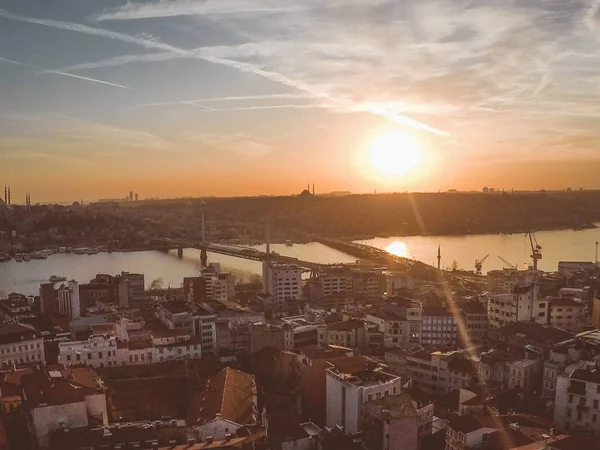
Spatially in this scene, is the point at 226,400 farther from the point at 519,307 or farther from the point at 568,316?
the point at 568,316

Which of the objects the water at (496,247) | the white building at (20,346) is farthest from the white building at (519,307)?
the water at (496,247)

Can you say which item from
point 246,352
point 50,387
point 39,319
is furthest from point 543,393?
point 39,319

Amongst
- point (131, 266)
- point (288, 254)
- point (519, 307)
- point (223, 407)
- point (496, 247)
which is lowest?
point (131, 266)

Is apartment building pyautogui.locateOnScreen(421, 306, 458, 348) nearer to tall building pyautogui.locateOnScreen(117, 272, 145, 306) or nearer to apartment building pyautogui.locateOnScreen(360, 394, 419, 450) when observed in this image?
apartment building pyautogui.locateOnScreen(360, 394, 419, 450)

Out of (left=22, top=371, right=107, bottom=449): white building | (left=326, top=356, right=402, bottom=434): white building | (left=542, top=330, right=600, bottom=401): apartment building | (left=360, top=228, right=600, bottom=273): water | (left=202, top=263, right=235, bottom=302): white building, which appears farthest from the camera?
(left=360, top=228, right=600, bottom=273): water

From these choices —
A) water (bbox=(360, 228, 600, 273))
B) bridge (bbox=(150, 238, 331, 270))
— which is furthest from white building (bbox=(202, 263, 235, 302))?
water (bbox=(360, 228, 600, 273))

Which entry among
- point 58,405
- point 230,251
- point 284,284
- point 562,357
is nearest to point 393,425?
point 562,357
